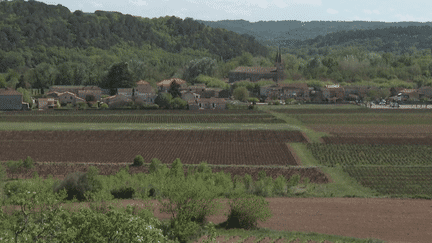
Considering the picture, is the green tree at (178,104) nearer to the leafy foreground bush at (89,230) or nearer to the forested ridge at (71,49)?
the forested ridge at (71,49)

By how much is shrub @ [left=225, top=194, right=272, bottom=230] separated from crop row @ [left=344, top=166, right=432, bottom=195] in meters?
12.3

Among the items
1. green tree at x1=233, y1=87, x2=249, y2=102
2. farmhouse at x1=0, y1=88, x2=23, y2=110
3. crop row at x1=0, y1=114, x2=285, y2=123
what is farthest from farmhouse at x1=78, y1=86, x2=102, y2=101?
green tree at x1=233, y1=87, x2=249, y2=102

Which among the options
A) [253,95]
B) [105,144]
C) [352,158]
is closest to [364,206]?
[352,158]

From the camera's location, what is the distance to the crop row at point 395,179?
3391 centimetres

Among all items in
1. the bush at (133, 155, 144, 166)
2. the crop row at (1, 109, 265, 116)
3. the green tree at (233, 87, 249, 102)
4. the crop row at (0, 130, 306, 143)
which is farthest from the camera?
the green tree at (233, 87, 249, 102)

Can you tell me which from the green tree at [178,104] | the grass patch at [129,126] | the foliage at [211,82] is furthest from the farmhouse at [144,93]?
the grass patch at [129,126]

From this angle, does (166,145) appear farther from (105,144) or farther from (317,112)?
(317,112)

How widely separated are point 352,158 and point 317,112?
42.9 m

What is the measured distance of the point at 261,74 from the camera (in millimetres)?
142375

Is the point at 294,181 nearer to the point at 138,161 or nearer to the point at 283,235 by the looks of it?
the point at 283,235

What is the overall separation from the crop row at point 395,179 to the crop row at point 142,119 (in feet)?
108

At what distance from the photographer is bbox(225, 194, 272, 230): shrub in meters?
24.9

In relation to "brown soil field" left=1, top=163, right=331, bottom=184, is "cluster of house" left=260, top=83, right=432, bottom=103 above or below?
above

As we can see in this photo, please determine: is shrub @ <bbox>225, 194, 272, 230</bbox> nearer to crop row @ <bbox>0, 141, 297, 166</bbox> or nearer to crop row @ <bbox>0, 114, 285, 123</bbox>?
crop row @ <bbox>0, 141, 297, 166</bbox>
